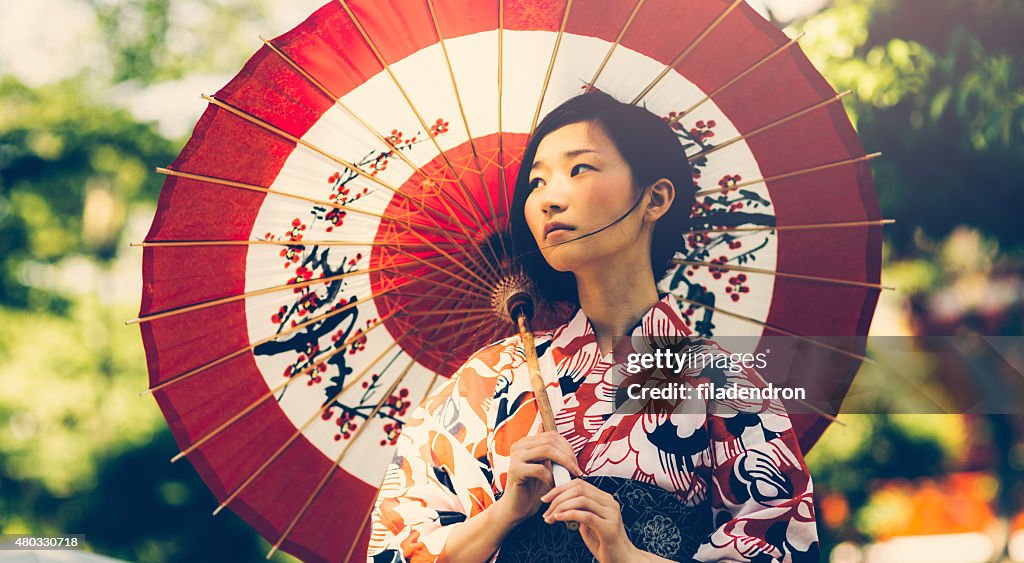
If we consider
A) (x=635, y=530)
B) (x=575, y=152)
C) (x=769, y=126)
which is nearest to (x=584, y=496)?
(x=635, y=530)

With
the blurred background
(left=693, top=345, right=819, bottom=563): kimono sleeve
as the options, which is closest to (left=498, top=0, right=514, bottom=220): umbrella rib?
(left=693, top=345, right=819, bottom=563): kimono sleeve

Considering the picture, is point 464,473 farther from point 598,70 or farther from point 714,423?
point 598,70

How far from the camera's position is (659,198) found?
1.89 meters


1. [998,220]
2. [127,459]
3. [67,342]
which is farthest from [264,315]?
[67,342]

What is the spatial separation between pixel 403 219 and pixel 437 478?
59 cm

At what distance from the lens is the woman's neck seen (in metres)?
1.86

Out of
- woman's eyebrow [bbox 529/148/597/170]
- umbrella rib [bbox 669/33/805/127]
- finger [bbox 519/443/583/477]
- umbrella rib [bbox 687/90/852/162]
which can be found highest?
umbrella rib [bbox 669/33/805/127]

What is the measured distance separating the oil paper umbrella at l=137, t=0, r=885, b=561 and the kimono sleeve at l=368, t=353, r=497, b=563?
25 cm

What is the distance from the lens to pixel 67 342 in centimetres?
862

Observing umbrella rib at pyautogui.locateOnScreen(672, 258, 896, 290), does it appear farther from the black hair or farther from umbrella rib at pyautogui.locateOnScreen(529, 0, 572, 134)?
umbrella rib at pyautogui.locateOnScreen(529, 0, 572, 134)

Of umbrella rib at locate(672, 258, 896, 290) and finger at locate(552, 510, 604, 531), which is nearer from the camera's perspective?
finger at locate(552, 510, 604, 531)

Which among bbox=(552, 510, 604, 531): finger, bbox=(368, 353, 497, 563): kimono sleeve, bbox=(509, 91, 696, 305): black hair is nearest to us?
bbox=(552, 510, 604, 531): finger

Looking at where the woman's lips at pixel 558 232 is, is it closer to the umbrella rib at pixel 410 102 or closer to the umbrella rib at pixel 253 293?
the umbrella rib at pixel 410 102

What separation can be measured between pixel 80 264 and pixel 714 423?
383 inches
